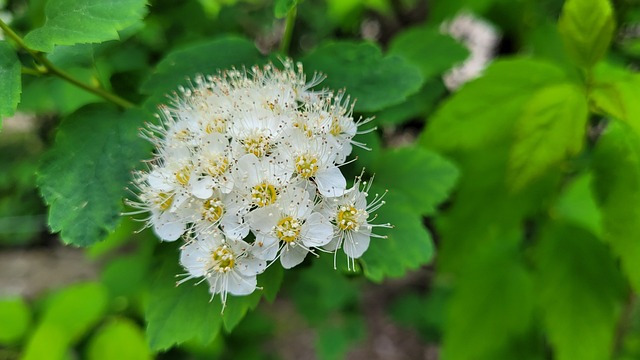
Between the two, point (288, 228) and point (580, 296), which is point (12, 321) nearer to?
point (288, 228)

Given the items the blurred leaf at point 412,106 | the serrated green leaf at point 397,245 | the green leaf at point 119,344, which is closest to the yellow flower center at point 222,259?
the serrated green leaf at point 397,245

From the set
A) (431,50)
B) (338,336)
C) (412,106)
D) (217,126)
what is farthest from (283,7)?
(338,336)

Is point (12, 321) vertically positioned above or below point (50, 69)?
below

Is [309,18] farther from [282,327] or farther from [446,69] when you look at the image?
[282,327]

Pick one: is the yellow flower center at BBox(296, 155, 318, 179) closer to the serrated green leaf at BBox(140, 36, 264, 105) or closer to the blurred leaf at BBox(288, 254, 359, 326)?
Result: the serrated green leaf at BBox(140, 36, 264, 105)

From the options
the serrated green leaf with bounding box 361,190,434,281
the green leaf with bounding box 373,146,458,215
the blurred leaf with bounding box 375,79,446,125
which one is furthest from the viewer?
the blurred leaf with bounding box 375,79,446,125

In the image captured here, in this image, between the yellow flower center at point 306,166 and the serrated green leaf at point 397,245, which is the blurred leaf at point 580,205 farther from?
the yellow flower center at point 306,166

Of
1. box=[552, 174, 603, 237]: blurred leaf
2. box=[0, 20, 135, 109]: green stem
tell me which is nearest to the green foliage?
box=[0, 20, 135, 109]: green stem

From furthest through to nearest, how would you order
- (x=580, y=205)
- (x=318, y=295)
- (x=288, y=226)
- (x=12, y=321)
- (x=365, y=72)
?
(x=318, y=295)
(x=12, y=321)
(x=580, y=205)
(x=365, y=72)
(x=288, y=226)
